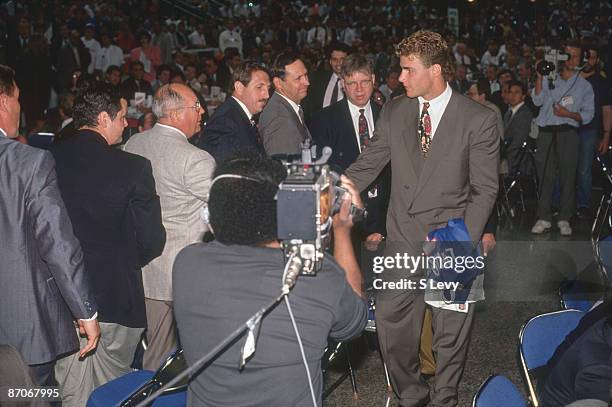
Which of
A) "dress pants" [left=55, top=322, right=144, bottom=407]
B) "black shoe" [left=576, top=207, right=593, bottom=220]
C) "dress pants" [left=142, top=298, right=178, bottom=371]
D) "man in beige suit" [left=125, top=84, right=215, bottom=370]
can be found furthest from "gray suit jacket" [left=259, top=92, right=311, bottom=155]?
"black shoe" [left=576, top=207, right=593, bottom=220]

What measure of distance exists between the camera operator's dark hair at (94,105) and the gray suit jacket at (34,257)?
65cm

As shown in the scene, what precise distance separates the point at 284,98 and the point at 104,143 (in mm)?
1801

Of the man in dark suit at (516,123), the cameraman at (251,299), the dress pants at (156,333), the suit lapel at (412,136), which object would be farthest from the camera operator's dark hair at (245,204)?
the man in dark suit at (516,123)

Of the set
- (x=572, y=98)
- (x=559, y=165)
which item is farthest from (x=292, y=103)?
(x=559, y=165)

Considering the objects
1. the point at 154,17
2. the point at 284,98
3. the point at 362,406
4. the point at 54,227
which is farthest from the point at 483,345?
the point at 154,17

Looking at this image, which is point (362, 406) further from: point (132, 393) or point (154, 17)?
point (154, 17)

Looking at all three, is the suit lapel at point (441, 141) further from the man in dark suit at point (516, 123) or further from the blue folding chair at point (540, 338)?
the man in dark suit at point (516, 123)

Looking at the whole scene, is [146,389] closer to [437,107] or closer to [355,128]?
[437,107]

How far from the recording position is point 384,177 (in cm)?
541

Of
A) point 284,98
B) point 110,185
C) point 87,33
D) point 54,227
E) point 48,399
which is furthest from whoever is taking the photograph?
point 87,33

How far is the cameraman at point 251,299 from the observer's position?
213 cm

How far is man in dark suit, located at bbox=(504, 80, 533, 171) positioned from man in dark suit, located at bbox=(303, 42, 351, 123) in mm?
1794

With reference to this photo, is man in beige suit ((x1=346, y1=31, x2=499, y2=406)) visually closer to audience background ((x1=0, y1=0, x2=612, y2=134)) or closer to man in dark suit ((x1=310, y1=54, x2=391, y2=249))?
man in dark suit ((x1=310, y1=54, x2=391, y2=249))

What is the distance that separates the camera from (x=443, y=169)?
3959 mm
